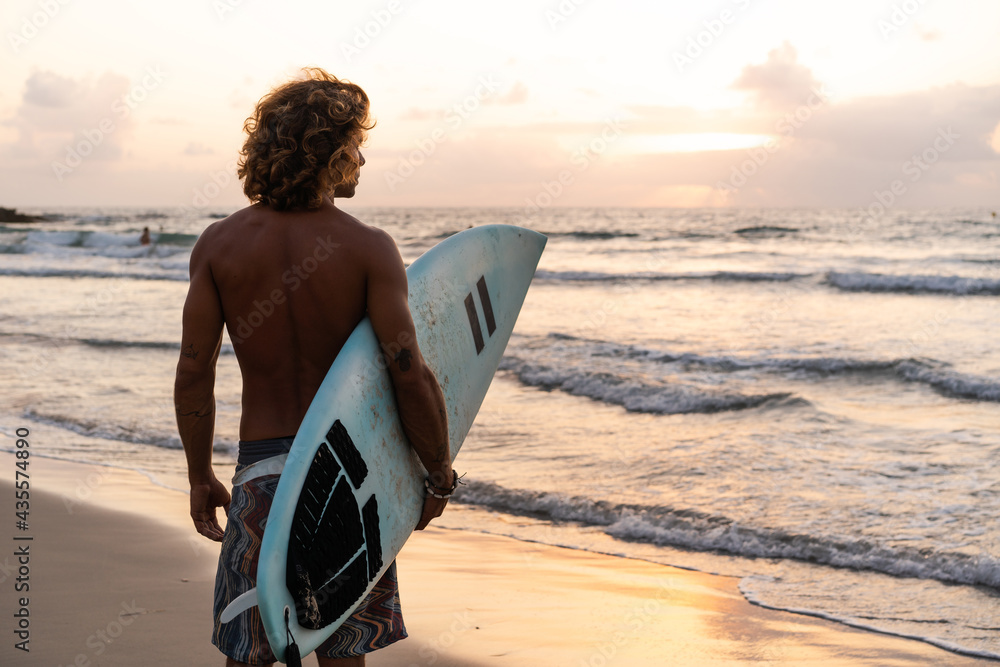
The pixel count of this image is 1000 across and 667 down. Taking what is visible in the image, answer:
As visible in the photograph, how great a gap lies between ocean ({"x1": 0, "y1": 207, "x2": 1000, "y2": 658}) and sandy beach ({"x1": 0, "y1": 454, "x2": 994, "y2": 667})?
0.24 meters

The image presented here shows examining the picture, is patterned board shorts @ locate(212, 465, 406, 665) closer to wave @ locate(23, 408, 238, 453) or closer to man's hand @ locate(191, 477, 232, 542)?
man's hand @ locate(191, 477, 232, 542)

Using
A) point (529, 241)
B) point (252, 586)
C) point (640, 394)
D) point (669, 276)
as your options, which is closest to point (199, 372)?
point (252, 586)

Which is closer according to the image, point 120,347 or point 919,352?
point 919,352

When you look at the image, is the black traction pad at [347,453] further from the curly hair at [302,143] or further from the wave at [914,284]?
the wave at [914,284]

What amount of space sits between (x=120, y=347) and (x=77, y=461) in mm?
4656

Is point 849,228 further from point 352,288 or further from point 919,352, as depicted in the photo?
point 352,288

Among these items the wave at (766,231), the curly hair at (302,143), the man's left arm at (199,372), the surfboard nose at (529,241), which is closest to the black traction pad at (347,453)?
the man's left arm at (199,372)

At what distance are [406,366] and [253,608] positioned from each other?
56 centimetres

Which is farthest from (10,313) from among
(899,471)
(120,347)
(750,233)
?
(750,233)

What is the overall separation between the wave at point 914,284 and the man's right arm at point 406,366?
16.2 metres

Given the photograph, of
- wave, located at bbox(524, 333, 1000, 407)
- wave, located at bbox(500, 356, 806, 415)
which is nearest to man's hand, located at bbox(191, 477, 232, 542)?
wave, located at bbox(500, 356, 806, 415)

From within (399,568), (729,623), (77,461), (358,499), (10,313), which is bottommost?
(10,313)

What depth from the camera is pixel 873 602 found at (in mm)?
3193

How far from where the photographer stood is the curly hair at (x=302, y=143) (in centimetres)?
153
